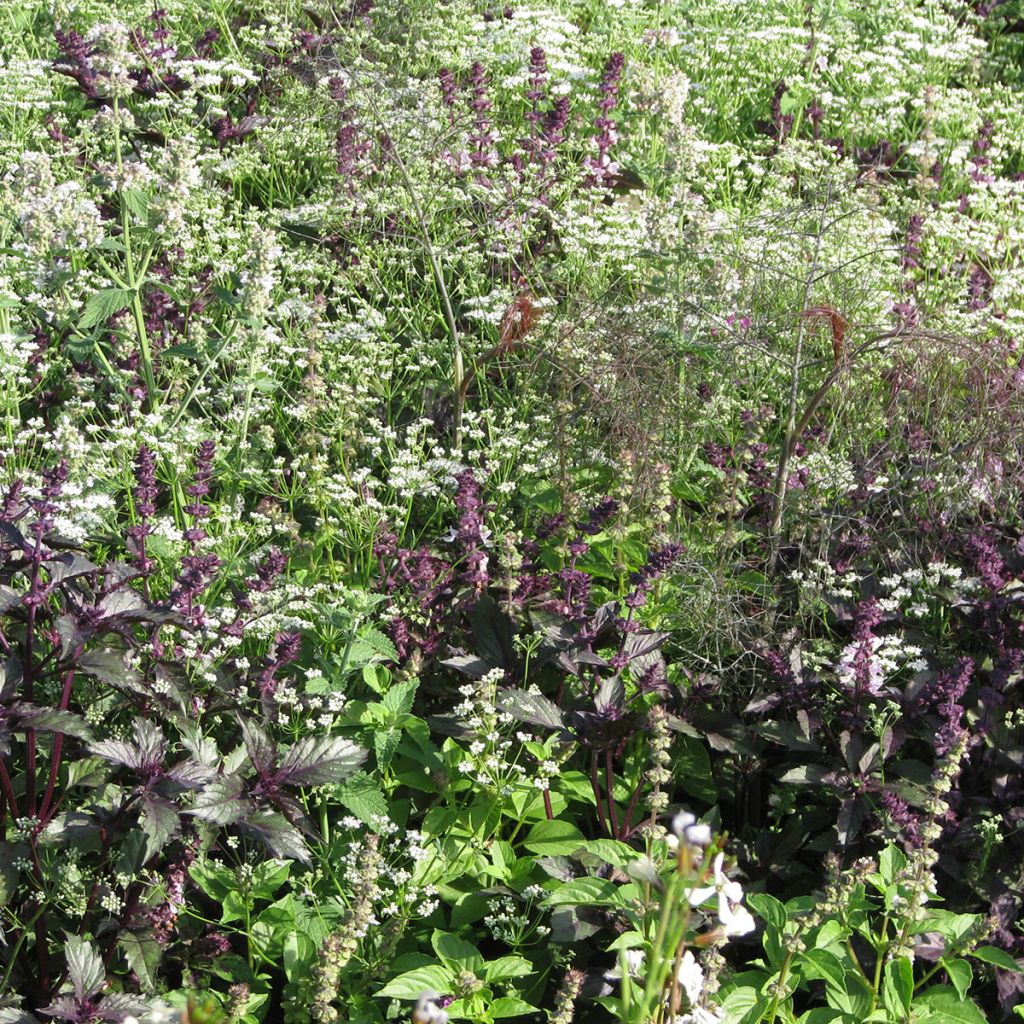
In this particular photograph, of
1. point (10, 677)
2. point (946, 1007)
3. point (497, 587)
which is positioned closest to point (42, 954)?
point (10, 677)

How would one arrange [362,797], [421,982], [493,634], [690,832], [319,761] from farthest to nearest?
[493,634]
[362,797]
[319,761]
[421,982]
[690,832]

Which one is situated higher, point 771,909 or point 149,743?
point 149,743

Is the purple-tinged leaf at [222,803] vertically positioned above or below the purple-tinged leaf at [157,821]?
below

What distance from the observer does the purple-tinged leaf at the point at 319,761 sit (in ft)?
8.92

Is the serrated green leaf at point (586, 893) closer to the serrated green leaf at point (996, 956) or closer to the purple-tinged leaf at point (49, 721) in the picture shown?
the serrated green leaf at point (996, 956)

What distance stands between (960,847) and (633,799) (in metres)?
0.77

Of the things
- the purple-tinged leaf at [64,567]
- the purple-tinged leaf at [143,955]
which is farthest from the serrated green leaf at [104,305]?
the purple-tinged leaf at [143,955]

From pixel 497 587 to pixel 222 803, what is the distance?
1149 mm

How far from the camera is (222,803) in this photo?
8.57 ft

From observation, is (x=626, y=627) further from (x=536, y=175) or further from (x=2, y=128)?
(x=2, y=128)

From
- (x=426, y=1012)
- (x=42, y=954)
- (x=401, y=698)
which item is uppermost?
(x=426, y=1012)

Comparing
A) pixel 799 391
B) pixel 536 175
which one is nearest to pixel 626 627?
pixel 799 391

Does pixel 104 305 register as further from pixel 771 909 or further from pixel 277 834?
pixel 771 909

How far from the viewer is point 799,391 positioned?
4320mm
